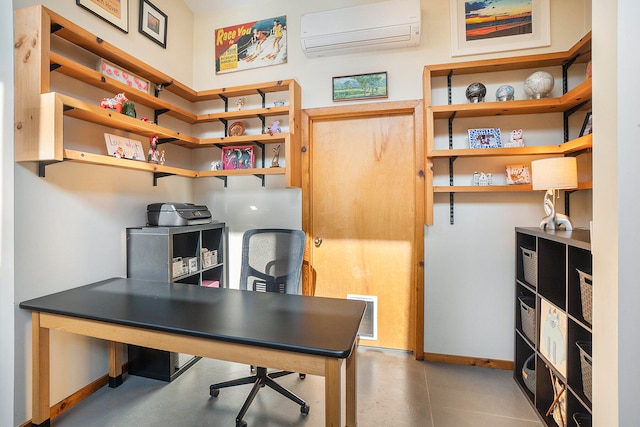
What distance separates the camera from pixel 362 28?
2.26m

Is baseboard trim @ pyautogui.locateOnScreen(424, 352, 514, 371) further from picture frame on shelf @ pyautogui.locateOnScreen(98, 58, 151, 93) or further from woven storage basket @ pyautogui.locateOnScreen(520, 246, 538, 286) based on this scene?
picture frame on shelf @ pyautogui.locateOnScreen(98, 58, 151, 93)

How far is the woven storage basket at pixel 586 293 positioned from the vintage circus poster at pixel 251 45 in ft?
8.53

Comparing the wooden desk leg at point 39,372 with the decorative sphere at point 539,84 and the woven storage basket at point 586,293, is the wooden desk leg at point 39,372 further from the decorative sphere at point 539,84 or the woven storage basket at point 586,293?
the decorative sphere at point 539,84

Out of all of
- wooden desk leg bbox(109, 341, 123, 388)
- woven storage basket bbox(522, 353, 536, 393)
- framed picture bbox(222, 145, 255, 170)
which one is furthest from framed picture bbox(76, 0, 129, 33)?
woven storage basket bbox(522, 353, 536, 393)

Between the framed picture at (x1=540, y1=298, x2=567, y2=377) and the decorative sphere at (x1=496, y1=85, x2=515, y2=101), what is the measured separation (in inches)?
54.6

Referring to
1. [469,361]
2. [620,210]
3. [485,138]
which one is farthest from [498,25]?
[469,361]

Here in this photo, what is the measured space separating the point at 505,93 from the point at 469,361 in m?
2.04

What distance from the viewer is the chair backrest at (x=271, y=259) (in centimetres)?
213

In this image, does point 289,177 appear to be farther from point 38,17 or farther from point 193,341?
point 38,17

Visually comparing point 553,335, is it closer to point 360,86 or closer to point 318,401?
point 318,401

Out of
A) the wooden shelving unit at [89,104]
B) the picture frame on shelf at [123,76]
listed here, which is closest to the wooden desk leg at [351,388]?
the wooden shelving unit at [89,104]

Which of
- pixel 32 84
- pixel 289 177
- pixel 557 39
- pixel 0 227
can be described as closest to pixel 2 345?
pixel 0 227

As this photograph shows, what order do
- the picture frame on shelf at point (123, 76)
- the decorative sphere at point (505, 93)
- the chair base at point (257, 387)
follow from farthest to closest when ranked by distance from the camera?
the decorative sphere at point (505, 93)
the picture frame on shelf at point (123, 76)
the chair base at point (257, 387)

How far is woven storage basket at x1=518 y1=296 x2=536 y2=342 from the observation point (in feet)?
6.14
